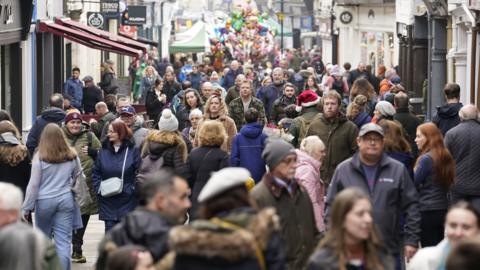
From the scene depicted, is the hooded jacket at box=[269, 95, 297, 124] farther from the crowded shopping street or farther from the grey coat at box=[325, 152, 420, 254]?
the grey coat at box=[325, 152, 420, 254]

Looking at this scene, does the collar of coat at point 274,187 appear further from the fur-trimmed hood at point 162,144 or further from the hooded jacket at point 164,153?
the fur-trimmed hood at point 162,144

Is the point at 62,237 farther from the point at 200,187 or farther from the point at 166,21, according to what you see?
the point at 166,21

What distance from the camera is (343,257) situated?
9078 mm

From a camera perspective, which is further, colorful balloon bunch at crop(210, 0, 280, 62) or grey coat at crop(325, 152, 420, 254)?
colorful balloon bunch at crop(210, 0, 280, 62)

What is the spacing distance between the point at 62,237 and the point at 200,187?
4.71 ft

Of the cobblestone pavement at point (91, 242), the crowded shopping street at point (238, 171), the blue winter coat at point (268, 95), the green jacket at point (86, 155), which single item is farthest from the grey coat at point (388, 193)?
the blue winter coat at point (268, 95)

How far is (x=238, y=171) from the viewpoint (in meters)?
8.89

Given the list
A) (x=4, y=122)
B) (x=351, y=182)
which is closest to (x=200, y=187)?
(x=4, y=122)

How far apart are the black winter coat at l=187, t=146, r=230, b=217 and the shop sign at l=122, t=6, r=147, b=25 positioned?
3626 centimetres

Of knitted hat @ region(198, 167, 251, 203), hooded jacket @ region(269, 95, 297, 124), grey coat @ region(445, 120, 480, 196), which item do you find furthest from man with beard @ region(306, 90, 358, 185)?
knitted hat @ region(198, 167, 251, 203)

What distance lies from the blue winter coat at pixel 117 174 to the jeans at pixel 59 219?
0.96 metres

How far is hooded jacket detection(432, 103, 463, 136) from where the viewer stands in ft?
61.6

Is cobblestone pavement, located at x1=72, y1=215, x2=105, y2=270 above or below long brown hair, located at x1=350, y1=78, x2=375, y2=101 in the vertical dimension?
below

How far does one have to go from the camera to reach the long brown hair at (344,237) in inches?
359
